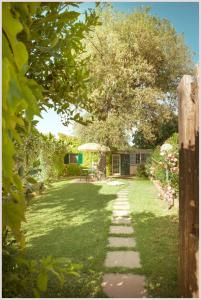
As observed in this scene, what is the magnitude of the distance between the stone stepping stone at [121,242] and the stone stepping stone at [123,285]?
1.53 m

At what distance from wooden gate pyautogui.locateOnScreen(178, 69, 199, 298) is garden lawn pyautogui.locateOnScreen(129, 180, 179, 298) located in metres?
0.95

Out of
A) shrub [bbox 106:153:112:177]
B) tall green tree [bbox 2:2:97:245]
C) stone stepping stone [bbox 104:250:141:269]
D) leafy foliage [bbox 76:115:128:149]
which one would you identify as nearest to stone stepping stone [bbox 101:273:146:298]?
stone stepping stone [bbox 104:250:141:269]

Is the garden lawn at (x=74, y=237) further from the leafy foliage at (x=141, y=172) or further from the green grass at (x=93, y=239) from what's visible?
the leafy foliage at (x=141, y=172)

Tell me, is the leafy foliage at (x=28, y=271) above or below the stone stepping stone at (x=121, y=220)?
above

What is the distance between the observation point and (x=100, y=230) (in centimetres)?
716

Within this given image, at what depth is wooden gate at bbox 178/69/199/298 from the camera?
278cm

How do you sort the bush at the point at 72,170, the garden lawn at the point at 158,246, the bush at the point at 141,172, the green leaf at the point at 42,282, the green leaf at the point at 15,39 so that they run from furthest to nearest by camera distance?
the bush at the point at 72,170, the bush at the point at 141,172, the garden lawn at the point at 158,246, the green leaf at the point at 42,282, the green leaf at the point at 15,39

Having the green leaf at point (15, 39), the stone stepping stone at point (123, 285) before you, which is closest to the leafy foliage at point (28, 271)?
the green leaf at point (15, 39)

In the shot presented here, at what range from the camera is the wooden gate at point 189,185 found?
278cm

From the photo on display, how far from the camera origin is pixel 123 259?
5047 millimetres

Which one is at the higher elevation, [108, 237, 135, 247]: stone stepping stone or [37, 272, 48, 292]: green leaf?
[37, 272, 48, 292]: green leaf

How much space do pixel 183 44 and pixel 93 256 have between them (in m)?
23.5

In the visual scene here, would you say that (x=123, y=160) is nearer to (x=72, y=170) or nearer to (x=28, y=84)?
(x=72, y=170)

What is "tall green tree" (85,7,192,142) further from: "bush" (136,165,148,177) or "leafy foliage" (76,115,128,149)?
"bush" (136,165,148,177)
